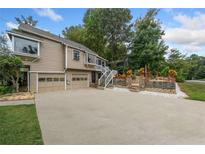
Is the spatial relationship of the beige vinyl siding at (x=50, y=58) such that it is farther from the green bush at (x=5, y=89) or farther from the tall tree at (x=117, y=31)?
the tall tree at (x=117, y=31)

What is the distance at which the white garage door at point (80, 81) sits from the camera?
19383 mm

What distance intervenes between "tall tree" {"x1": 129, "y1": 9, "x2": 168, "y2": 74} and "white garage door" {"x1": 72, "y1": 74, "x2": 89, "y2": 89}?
8651 millimetres

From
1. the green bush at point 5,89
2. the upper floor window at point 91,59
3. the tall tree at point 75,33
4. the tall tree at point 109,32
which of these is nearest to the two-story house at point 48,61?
the upper floor window at point 91,59

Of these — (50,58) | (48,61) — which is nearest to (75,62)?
(50,58)

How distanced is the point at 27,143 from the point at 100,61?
22576 millimetres

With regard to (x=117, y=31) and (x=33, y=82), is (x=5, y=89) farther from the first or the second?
(x=117, y=31)

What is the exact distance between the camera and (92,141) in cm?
457

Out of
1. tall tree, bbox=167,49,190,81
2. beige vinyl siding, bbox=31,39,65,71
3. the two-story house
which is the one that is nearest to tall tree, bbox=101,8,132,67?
tall tree, bbox=167,49,190,81

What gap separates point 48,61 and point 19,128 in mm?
11570

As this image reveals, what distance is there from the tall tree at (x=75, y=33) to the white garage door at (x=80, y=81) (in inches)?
480

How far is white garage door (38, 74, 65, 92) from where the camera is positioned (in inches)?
614
